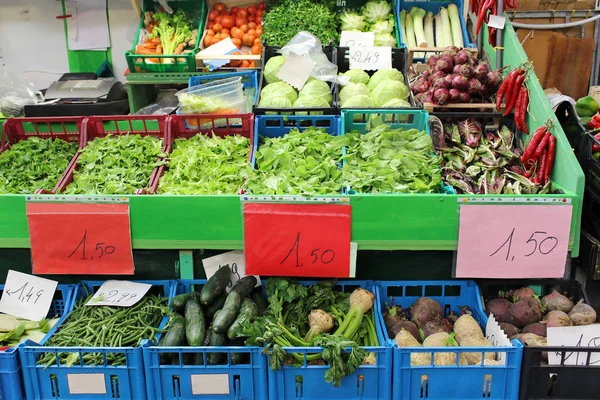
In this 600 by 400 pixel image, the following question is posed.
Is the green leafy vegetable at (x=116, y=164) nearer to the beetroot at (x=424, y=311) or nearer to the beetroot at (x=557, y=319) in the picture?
the beetroot at (x=424, y=311)

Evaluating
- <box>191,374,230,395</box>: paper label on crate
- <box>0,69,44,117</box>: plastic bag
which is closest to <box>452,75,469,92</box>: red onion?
<box>191,374,230,395</box>: paper label on crate

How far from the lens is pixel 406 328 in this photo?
8.21 ft

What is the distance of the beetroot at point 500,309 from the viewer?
2592 mm

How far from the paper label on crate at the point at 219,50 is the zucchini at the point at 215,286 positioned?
2061 mm

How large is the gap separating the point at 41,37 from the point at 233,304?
13.8 feet

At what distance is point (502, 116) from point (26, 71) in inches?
176

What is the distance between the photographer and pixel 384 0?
187 inches

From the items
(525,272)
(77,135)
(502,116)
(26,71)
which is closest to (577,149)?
(502,116)

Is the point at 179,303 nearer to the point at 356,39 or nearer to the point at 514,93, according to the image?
the point at 514,93

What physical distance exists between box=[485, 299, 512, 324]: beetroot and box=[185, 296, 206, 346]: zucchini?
130 centimetres

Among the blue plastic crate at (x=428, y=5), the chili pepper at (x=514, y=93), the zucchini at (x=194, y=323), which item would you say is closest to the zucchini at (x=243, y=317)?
the zucchini at (x=194, y=323)

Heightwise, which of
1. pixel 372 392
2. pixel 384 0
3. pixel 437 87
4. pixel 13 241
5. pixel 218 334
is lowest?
pixel 372 392

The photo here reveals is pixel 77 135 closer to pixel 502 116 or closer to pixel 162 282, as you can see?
pixel 162 282

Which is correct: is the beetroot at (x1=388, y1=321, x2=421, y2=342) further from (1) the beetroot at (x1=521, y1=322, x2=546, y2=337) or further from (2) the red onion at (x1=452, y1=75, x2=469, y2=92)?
(2) the red onion at (x1=452, y1=75, x2=469, y2=92)
